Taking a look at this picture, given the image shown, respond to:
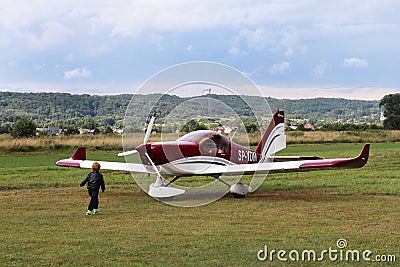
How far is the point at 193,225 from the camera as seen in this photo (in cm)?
1155

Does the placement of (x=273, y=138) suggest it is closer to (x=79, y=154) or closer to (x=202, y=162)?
(x=202, y=162)

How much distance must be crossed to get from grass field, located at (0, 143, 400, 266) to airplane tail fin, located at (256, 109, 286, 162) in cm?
123

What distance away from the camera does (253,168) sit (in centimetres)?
1628

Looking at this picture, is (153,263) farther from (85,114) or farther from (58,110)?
(58,110)

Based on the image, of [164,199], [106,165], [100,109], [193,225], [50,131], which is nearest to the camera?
[193,225]

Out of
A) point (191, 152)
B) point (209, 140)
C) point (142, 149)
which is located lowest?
point (191, 152)

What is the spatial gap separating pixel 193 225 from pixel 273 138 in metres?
8.94

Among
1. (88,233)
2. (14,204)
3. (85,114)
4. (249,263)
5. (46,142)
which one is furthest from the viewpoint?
(85,114)

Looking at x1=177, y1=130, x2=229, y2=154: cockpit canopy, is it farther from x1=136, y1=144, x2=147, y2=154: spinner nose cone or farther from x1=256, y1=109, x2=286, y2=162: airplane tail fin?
x1=256, y1=109, x2=286, y2=162: airplane tail fin

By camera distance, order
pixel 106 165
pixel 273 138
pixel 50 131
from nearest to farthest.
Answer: pixel 106 165, pixel 273 138, pixel 50 131

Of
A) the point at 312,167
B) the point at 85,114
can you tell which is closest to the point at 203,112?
the point at 312,167

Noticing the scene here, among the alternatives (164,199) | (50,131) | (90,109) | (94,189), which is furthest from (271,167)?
(90,109)

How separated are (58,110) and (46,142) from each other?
7869 cm

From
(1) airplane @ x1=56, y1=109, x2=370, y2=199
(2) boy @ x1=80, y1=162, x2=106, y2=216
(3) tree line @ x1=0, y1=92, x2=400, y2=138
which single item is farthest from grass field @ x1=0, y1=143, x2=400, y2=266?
(3) tree line @ x1=0, y1=92, x2=400, y2=138
